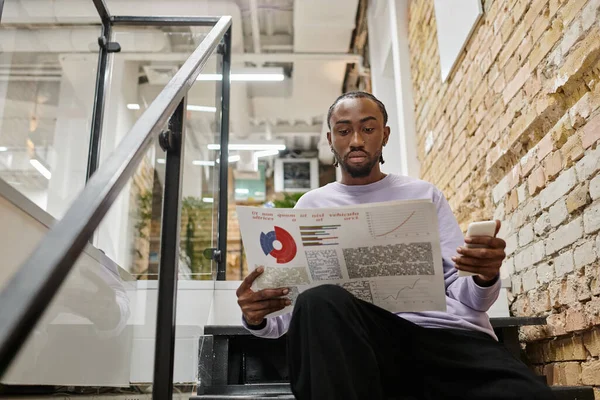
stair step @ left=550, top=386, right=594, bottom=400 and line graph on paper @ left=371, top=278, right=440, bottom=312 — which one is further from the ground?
line graph on paper @ left=371, top=278, right=440, bottom=312

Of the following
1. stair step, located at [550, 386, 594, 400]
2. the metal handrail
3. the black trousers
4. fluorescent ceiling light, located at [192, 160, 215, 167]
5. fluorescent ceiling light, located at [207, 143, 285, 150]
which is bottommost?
stair step, located at [550, 386, 594, 400]

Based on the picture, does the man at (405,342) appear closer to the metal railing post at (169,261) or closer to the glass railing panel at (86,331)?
the metal railing post at (169,261)

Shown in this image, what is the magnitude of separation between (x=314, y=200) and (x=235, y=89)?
480 centimetres

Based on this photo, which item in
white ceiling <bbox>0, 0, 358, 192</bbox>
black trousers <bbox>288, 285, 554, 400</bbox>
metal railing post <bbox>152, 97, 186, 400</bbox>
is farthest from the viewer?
white ceiling <bbox>0, 0, 358, 192</bbox>

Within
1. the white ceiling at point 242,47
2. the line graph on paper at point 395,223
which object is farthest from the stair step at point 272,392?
the white ceiling at point 242,47

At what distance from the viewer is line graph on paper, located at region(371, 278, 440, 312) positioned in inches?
Result: 44.8

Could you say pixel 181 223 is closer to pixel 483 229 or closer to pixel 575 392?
pixel 483 229

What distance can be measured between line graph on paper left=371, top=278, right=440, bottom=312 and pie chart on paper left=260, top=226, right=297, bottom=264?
178 millimetres

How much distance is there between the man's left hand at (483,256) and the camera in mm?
1129

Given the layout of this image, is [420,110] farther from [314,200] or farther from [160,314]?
[160,314]

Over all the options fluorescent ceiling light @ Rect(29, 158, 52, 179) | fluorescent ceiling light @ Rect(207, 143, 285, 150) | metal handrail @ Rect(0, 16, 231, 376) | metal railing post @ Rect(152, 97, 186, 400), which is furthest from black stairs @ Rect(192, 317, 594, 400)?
fluorescent ceiling light @ Rect(207, 143, 285, 150)

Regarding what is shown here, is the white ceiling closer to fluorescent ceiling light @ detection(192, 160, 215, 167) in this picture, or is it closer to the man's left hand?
fluorescent ceiling light @ detection(192, 160, 215, 167)

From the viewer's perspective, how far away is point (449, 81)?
2.90m

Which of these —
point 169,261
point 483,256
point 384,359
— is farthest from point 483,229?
point 169,261
